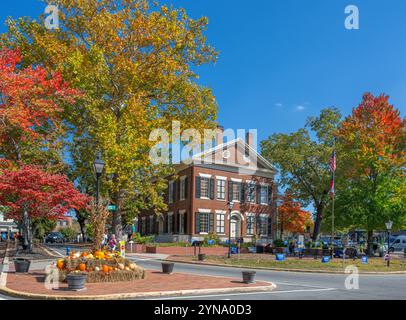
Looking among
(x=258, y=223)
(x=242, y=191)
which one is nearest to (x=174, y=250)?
(x=242, y=191)

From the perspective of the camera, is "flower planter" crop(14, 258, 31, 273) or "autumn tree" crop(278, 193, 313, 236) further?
"autumn tree" crop(278, 193, 313, 236)

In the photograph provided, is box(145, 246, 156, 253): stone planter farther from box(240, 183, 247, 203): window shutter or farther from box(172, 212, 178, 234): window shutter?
box(240, 183, 247, 203): window shutter

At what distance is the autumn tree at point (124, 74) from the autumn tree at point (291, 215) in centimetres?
2677

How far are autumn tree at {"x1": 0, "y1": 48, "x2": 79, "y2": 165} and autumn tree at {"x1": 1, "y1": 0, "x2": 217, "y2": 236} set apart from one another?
59.4 inches

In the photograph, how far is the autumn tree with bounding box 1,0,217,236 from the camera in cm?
3509

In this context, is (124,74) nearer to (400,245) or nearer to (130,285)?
(130,285)

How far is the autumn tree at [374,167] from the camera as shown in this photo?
4266cm

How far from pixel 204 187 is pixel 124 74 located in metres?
19.2

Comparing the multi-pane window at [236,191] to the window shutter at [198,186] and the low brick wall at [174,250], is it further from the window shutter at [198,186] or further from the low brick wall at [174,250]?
the low brick wall at [174,250]

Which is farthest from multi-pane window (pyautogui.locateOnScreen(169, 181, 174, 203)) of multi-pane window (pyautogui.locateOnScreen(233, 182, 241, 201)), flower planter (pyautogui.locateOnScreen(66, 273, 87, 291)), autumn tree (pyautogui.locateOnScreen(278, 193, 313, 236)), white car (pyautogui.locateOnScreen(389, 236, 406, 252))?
flower planter (pyautogui.locateOnScreen(66, 273, 87, 291))

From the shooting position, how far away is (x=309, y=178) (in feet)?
191

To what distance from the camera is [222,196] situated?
5366 centimetres
